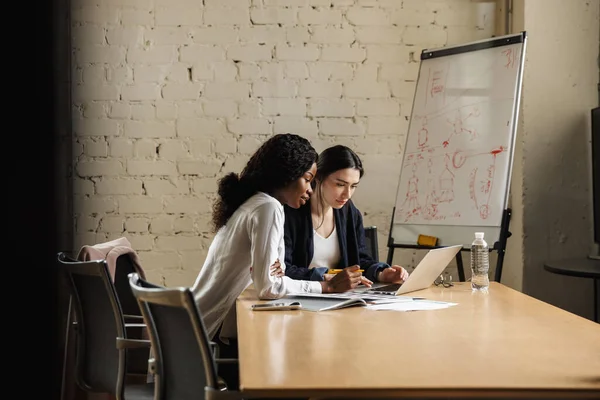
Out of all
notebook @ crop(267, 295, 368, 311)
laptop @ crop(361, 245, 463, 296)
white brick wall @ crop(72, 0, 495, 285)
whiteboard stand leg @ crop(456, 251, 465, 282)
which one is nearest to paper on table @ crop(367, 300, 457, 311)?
notebook @ crop(267, 295, 368, 311)

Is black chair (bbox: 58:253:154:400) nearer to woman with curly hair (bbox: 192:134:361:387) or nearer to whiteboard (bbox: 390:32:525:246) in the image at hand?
woman with curly hair (bbox: 192:134:361:387)

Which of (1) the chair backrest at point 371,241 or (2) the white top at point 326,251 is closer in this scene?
(2) the white top at point 326,251

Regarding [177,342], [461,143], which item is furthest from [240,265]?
[461,143]

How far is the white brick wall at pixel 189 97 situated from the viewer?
13.0 ft

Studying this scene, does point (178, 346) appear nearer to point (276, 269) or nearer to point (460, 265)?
point (276, 269)

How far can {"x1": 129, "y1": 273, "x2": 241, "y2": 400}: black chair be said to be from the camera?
1.40m

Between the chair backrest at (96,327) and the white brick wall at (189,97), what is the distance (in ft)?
5.47

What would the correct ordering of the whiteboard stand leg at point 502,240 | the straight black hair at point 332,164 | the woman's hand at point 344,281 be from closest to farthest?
the woman's hand at point 344,281
the straight black hair at point 332,164
the whiteboard stand leg at point 502,240

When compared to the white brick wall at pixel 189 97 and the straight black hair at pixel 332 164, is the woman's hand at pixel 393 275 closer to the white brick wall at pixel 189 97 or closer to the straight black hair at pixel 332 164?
the straight black hair at pixel 332 164

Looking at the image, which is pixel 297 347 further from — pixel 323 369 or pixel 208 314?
pixel 208 314

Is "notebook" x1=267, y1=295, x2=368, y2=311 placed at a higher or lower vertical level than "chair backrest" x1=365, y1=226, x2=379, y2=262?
Result: lower

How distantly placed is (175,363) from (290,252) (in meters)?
1.41

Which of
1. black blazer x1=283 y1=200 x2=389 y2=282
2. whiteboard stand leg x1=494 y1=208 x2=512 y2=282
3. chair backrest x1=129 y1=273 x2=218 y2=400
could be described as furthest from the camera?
whiteboard stand leg x1=494 y1=208 x2=512 y2=282

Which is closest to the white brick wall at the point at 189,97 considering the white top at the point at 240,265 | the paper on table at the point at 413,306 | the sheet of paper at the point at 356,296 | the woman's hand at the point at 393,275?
the woman's hand at the point at 393,275
